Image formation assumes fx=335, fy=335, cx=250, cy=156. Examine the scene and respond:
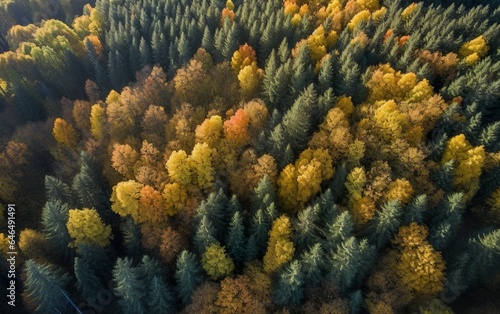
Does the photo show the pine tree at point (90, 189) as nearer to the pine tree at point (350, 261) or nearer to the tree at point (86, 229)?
the tree at point (86, 229)

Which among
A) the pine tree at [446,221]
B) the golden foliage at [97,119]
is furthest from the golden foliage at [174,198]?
the pine tree at [446,221]

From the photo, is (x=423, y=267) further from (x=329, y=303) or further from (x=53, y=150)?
(x=53, y=150)

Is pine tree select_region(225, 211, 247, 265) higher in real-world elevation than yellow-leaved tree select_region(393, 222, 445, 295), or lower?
lower

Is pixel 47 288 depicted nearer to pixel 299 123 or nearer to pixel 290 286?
pixel 290 286

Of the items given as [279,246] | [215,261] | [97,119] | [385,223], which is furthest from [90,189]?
[385,223]

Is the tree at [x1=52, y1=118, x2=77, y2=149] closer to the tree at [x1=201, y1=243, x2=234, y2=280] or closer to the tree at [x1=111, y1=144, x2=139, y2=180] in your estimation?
the tree at [x1=111, y1=144, x2=139, y2=180]

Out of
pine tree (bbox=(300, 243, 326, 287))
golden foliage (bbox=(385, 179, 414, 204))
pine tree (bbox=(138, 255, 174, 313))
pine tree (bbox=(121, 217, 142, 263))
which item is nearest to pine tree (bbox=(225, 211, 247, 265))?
pine tree (bbox=(300, 243, 326, 287))
